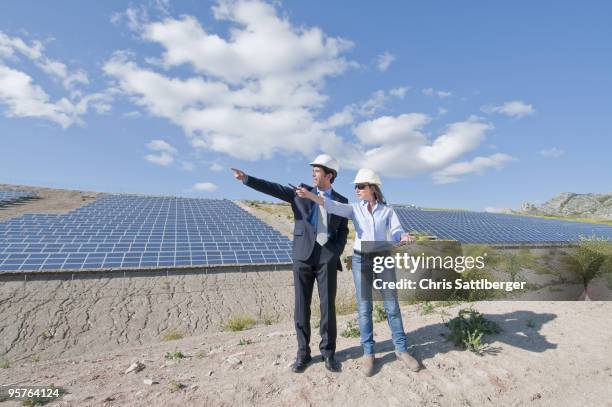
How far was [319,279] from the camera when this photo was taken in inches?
161

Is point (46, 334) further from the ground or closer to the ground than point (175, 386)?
closer to the ground

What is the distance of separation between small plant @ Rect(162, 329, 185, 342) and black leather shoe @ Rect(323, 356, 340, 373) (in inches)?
200

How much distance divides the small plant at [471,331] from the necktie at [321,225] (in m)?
2.52

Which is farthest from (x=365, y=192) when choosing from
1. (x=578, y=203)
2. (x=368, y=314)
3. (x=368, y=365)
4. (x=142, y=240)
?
(x=578, y=203)

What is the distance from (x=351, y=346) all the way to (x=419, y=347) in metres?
0.97

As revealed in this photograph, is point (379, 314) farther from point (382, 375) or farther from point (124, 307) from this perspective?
point (124, 307)

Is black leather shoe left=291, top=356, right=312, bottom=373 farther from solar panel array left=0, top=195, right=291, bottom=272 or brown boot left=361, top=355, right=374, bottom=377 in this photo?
solar panel array left=0, top=195, right=291, bottom=272

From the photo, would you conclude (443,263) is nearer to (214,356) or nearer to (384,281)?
(384,281)

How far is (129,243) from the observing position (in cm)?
1428

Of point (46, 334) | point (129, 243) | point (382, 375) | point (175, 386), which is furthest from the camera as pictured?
point (129, 243)

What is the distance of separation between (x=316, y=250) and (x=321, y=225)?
0.31 m

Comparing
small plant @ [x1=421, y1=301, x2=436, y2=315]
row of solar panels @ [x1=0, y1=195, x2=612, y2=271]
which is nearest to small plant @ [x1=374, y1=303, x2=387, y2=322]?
small plant @ [x1=421, y1=301, x2=436, y2=315]

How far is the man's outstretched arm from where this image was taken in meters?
3.97

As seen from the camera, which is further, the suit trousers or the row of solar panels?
the row of solar panels
